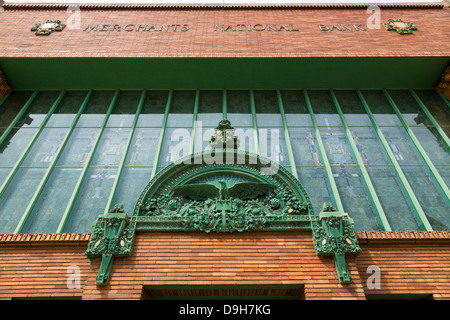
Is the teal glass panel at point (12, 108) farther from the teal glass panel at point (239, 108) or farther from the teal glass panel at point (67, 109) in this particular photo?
the teal glass panel at point (239, 108)

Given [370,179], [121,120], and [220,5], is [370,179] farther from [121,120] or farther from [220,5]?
[220,5]

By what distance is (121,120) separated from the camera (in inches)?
489

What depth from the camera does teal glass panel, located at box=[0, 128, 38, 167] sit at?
10.9 metres

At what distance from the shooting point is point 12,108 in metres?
13.0

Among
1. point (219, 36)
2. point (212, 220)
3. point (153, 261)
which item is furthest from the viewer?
point (219, 36)

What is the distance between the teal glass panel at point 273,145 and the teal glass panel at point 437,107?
19.2 ft

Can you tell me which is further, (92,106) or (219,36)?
(219,36)

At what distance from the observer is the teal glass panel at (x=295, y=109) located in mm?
12305

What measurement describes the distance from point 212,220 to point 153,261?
1615 mm

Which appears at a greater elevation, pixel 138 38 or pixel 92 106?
pixel 138 38

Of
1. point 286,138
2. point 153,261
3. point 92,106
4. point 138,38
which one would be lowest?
point 153,261

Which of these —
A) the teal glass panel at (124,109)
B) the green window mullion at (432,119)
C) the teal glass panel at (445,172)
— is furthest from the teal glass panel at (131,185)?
the green window mullion at (432,119)
